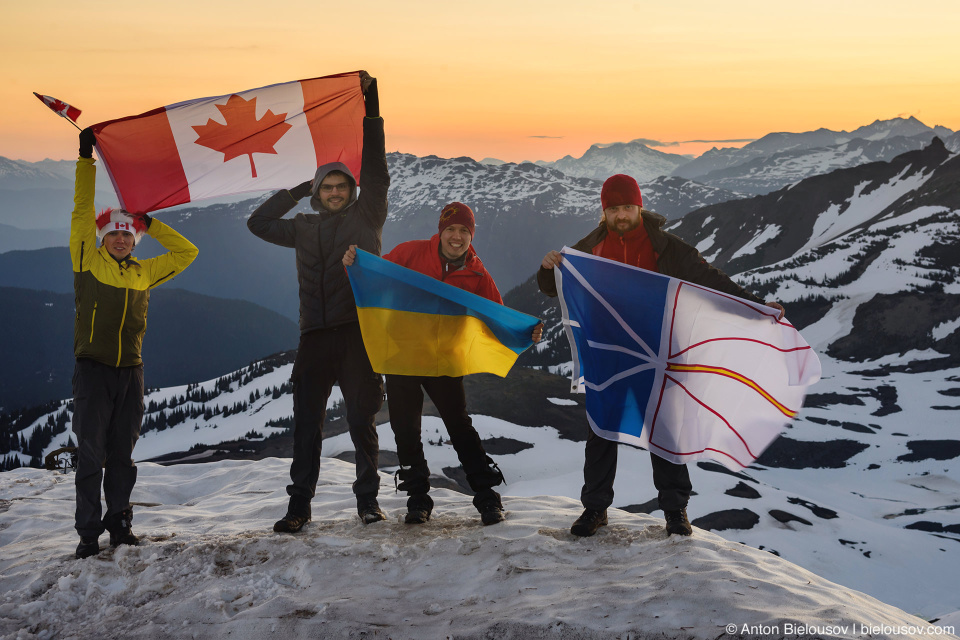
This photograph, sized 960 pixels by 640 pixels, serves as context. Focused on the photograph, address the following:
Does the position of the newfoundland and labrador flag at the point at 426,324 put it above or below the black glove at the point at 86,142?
below

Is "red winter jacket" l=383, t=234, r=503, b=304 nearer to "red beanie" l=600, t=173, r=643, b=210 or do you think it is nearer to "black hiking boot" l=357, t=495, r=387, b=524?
"red beanie" l=600, t=173, r=643, b=210

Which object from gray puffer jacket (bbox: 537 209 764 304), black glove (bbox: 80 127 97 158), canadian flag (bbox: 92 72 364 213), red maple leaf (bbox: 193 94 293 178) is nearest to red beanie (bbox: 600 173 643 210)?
gray puffer jacket (bbox: 537 209 764 304)

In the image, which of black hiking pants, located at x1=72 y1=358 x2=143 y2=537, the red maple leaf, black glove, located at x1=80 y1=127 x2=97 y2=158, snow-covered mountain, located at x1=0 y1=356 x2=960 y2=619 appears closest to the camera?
black hiking pants, located at x1=72 y1=358 x2=143 y2=537

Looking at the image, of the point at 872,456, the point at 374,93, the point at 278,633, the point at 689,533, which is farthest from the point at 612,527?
the point at 872,456

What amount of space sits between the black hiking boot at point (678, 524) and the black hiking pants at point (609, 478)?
53 mm

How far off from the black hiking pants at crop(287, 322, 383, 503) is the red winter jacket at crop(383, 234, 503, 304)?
0.88 m

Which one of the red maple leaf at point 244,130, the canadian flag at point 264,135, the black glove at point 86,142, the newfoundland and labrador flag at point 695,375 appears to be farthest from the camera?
the red maple leaf at point 244,130

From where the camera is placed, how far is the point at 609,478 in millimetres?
6574

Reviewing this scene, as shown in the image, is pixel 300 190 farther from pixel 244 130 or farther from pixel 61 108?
pixel 61 108

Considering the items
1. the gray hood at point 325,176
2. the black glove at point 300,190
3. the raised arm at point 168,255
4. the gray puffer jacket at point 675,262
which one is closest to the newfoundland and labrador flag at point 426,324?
the gray hood at point 325,176

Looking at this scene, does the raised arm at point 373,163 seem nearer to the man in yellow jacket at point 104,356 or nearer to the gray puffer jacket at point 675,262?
the gray puffer jacket at point 675,262

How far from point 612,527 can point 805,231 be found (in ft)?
523

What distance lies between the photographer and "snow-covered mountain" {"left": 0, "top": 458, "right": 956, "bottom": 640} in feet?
15.2

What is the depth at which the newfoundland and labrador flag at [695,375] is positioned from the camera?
622 centimetres
